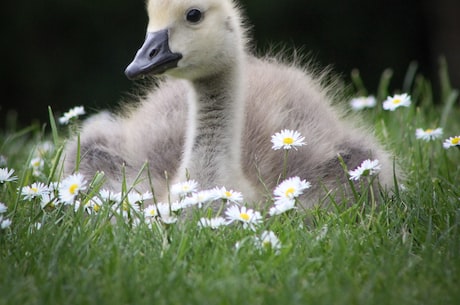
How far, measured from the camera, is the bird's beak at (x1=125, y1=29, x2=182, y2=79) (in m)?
3.09

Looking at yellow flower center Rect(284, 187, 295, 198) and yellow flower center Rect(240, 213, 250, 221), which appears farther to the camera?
yellow flower center Rect(284, 187, 295, 198)

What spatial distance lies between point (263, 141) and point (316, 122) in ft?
0.91

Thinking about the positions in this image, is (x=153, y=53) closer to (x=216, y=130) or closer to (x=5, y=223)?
(x=216, y=130)

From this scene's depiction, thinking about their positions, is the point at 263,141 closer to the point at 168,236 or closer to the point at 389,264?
the point at 168,236

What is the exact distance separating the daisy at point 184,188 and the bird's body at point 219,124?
0.18 metres

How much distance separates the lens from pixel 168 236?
272 cm

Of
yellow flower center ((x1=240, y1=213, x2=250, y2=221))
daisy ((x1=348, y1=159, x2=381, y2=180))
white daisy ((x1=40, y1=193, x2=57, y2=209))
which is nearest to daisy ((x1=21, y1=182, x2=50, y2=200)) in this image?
white daisy ((x1=40, y1=193, x2=57, y2=209))

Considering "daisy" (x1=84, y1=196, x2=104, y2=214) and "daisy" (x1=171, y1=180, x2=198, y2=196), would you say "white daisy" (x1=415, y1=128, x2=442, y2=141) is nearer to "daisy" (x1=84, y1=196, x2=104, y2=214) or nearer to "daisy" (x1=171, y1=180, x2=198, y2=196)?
"daisy" (x1=171, y1=180, x2=198, y2=196)

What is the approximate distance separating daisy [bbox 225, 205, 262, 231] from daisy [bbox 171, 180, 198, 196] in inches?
7.6

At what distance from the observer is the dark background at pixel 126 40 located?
7988 mm

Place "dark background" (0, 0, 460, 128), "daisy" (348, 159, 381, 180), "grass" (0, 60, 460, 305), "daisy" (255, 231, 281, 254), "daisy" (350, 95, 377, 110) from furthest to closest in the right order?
"dark background" (0, 0, 460, 128) → "daisy" (350, 95, 377, 110) → "daisy" (348, 159, 381, 180) → "daisy" (255, 231, 281, 254) → "grass" (0, 60, 460, 305)

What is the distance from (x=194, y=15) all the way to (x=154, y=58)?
0.82ft

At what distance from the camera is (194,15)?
3240mm

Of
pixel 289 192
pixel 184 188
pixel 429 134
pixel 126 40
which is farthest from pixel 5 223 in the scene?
pixel 126 40
